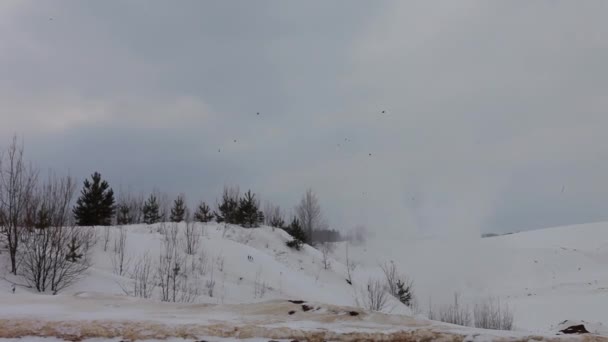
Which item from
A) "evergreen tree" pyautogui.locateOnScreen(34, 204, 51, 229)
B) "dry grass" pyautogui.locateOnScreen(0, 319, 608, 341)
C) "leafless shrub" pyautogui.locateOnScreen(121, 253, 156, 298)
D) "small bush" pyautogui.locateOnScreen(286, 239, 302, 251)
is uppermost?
"evergreen tree" pyautogui.locateOnScreen(34, 204, 51, 229)

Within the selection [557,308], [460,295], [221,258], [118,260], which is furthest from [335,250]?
[118,260]

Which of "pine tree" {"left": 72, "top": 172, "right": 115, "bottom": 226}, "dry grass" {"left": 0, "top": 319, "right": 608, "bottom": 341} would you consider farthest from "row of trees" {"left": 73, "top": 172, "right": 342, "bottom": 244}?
"dry grass" {"left": 0, "top": 319, "right": 608, "bottom": 341}

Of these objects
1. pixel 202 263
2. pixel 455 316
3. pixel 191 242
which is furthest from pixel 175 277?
pixel 455 316

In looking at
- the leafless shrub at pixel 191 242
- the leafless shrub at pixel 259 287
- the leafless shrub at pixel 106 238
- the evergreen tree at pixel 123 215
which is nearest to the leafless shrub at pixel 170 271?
the leafless shrub at pixel 191 242

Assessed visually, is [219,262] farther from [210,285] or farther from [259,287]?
[210,285]

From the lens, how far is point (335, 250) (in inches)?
1921

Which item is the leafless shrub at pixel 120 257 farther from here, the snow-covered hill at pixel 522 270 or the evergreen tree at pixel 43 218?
the snow-covered hill at pixel 522 270

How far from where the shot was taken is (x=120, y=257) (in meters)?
15.4

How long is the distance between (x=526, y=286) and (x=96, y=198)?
105 ft

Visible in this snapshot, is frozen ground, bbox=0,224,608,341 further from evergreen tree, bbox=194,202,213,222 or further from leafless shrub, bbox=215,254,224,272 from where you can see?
evergreen tree, bbox=194,202,213,222

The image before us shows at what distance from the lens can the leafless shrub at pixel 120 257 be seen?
14381 millimetres

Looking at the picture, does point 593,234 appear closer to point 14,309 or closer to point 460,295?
point 460,295

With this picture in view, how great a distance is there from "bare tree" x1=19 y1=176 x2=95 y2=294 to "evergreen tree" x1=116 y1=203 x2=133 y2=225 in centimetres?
2520

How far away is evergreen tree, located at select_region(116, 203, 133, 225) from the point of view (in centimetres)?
3647
